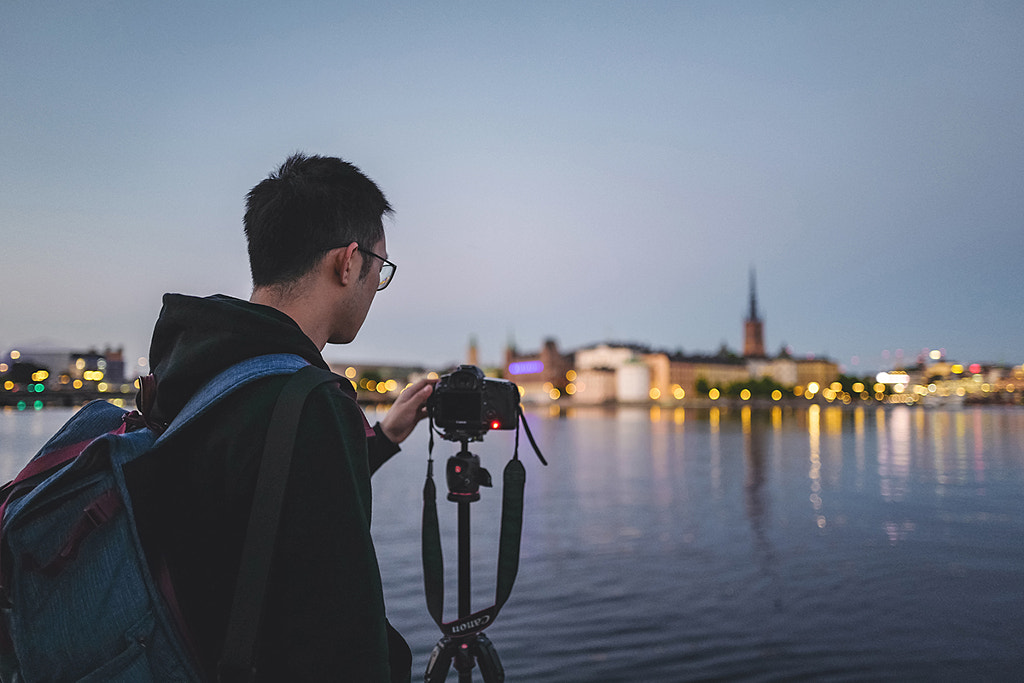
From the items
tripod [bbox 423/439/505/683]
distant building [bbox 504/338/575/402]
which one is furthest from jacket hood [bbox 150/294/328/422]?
distant building [bbox 504/338/575/402]

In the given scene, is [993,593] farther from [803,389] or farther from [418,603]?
[803,389]

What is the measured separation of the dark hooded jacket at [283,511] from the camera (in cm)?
140

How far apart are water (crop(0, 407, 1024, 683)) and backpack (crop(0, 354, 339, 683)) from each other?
5.22m

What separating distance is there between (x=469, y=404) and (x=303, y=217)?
1519mm

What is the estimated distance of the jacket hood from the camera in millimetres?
1538

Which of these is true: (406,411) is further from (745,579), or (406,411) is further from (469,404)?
(745,579)

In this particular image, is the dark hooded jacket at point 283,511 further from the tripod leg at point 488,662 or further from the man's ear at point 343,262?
the tripod leg at point 488,662

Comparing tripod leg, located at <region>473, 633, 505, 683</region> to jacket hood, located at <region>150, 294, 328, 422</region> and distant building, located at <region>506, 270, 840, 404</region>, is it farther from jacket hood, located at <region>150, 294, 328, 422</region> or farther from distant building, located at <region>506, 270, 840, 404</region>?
distant building, located at <region>506, 270, 840, 404</region>

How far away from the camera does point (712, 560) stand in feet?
35.2

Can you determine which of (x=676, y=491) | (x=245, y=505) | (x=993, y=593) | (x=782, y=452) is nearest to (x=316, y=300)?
(x=245, y=505)

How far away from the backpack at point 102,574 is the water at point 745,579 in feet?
17.1

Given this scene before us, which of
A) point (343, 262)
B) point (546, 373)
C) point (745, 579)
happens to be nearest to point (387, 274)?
point (343, 262)

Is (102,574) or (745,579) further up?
(102,574)

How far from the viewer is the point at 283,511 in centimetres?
141
